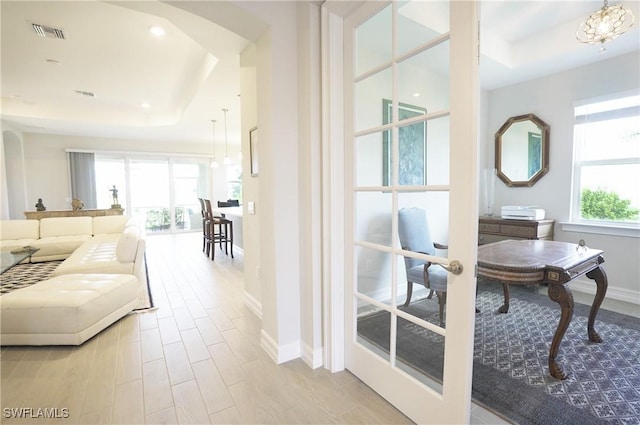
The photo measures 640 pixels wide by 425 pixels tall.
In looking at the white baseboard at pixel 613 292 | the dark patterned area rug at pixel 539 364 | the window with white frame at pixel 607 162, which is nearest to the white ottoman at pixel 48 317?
the dark patterned area rug at pixel 539 364

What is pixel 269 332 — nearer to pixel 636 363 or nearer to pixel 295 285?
pixel 295 285

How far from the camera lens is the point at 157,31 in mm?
3135

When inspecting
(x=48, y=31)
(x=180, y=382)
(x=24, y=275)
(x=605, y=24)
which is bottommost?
(x=180, y=382)

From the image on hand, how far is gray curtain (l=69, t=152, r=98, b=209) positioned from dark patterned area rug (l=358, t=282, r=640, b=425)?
27.3 feet

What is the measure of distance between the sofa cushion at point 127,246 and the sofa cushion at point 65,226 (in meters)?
2.67

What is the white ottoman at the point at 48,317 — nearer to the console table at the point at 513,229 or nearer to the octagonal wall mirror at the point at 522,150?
the console table at the point at 513,229

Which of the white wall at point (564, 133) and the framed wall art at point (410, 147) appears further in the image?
the white wall at point (564, 133)

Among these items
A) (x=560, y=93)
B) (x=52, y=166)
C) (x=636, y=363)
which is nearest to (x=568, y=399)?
(x=636, y=363)

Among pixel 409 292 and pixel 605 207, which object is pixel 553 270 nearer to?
pixel 409 292

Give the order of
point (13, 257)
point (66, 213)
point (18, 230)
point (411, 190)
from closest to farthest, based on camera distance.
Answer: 1. point (411, 190)
2. point (13, 257)
3. point (18, 230)
4. point (66, 213)

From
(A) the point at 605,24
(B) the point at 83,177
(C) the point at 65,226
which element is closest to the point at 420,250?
(A) the point at 605,24

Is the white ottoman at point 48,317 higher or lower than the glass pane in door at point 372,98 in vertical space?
lower

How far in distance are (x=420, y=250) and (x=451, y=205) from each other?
321 millimetres

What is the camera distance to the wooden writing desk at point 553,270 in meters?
1.93
